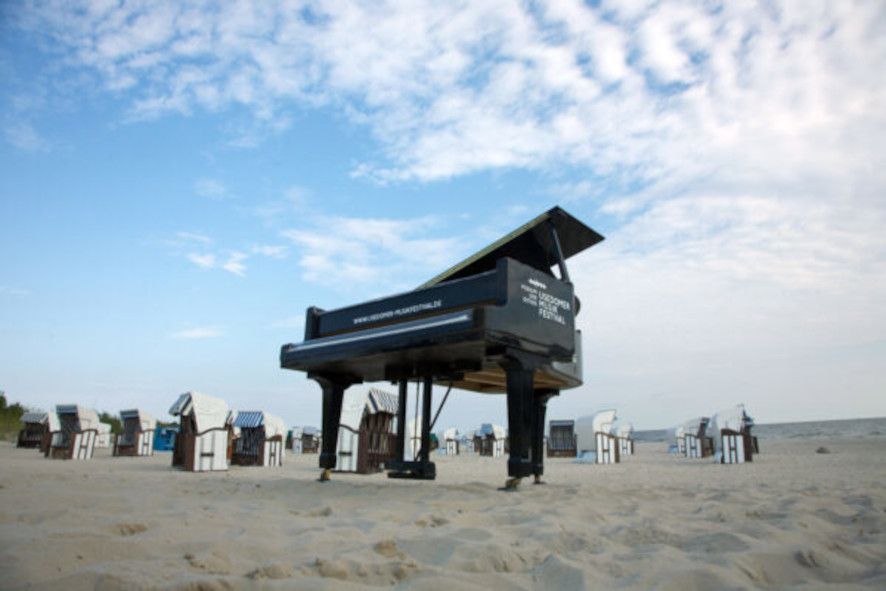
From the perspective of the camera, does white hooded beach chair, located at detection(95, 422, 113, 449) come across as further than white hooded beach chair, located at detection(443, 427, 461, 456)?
No

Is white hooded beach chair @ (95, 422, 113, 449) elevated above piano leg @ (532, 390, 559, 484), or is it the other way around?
piano leg @ (532, 390, 559, 484)

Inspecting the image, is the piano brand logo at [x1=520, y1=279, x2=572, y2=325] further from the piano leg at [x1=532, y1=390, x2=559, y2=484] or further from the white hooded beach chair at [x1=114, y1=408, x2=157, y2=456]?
the white hooded beach chair at [x1=114, y1=408, x2=157, y2=456]

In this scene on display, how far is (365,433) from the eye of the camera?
509 inches

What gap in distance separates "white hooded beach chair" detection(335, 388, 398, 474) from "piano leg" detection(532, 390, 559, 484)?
5.28 m

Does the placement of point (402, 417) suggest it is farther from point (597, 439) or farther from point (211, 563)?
point (597, 439)

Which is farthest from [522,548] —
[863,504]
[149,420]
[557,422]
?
[557,422]

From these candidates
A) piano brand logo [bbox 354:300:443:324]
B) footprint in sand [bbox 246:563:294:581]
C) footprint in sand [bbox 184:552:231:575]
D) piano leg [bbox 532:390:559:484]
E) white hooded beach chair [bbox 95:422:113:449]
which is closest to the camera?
footprint in sand [bbox 246:563:294:581]

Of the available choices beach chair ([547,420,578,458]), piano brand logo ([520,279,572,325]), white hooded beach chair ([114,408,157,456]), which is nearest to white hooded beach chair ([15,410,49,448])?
white hooded beach chair ([114,408,157,456])

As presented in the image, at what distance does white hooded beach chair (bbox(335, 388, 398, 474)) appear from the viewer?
41.9 feet

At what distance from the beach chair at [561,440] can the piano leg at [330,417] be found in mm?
22150

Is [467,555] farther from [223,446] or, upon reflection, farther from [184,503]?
[223,446]

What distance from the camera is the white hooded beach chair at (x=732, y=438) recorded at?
54.4 feet

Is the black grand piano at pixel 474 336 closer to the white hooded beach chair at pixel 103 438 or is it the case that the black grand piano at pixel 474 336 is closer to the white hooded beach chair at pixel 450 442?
the white hooded beach chair at pixel 103 438

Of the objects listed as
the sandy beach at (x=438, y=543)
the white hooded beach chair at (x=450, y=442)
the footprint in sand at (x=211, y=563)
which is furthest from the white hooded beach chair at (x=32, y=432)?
the footprint in sand at (x=211, y=563)
